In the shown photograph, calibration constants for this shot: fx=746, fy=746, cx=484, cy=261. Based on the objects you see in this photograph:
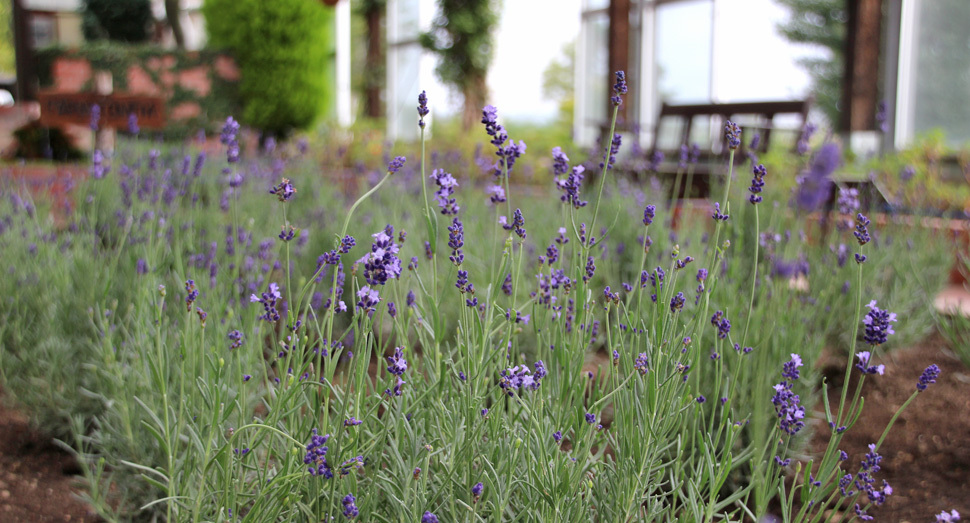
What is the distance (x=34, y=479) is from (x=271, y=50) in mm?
8045

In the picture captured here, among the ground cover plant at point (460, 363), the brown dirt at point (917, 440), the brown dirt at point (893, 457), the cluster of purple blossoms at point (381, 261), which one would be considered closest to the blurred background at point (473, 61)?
the brown dirt at point (917, 440)

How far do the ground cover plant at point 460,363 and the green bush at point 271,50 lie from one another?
6407 mm

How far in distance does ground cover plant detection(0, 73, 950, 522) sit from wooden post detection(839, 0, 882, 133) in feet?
11.7

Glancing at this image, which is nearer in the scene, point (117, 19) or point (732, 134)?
point (732, 134)

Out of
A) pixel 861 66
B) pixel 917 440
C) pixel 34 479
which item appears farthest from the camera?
pixel 861 66

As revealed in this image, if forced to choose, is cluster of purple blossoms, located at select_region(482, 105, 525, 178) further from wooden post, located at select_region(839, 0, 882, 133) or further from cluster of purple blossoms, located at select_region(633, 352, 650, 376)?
wooden post, located at select_region(839, 0, 882, 133)

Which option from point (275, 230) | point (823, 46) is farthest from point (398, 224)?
point (823, 46)

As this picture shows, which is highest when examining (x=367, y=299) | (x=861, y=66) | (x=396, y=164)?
(x=861, y=66)

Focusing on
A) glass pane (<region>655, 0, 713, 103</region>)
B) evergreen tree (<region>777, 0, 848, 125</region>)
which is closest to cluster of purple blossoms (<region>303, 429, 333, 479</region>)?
glass pane (<region>655, 0, 713, 103</region>)

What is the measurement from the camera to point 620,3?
7207mm

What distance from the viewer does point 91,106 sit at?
747 cm

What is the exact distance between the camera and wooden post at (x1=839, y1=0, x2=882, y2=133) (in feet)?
19.4

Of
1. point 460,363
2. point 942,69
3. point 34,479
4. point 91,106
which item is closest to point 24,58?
point 91,106

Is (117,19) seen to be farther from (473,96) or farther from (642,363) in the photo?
(642,363)
